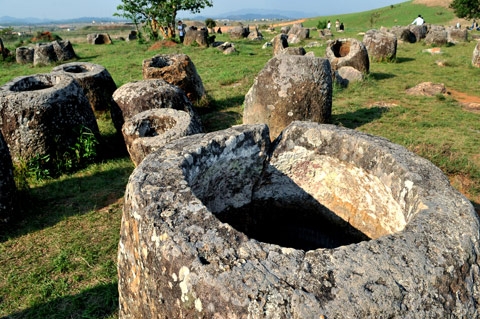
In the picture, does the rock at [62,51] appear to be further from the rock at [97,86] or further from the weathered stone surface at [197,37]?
the rock at [97,86]

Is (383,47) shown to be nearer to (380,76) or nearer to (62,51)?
(380,76)

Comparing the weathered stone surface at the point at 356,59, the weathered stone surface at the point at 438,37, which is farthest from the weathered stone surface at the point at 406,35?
the weathered stone surface at the point at 356,59

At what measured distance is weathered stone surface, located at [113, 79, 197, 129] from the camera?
7.35 meters

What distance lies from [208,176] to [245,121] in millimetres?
4904

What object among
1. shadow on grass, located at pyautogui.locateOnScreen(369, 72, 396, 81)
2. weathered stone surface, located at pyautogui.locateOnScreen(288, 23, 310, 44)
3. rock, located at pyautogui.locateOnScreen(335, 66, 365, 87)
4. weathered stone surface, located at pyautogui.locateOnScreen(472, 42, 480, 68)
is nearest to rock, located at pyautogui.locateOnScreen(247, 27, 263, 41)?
weathered stone surface, located at pyautogui.locateOnScreen(288, 23, 310, 44)

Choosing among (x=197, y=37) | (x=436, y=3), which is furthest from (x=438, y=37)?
(x=436, y=3)

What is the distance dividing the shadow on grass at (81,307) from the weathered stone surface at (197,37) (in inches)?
724

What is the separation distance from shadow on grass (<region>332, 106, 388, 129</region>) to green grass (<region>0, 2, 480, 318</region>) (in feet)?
0.07

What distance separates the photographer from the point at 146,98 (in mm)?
7352

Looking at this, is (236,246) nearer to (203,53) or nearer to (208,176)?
(208,176)

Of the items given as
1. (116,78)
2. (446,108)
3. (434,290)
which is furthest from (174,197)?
(116,78)

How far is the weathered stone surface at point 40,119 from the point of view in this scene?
6.17 m

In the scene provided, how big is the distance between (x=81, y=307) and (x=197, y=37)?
19.0 metres

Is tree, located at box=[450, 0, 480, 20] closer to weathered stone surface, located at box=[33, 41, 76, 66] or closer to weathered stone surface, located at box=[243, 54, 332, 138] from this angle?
weathered stone surface, located at box=[243, 54, 332, 138]
